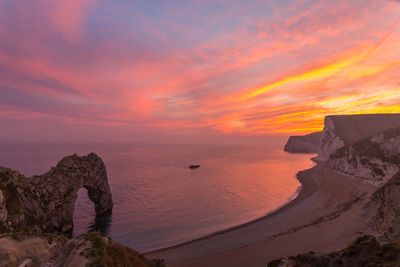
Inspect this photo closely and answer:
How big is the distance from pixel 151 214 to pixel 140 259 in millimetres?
40198

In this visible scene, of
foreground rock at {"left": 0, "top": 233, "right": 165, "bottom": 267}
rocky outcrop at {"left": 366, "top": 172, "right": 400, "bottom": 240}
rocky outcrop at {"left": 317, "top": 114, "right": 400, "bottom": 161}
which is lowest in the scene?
rocky outcrop at {"left": 366, "top": 172, "right": 400, "bottom": 240}

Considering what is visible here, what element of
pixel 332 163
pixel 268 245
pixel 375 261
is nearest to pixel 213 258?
pixel 268 245

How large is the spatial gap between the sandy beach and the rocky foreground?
51.9 feet

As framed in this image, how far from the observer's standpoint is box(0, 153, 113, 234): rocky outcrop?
43000 millimetres

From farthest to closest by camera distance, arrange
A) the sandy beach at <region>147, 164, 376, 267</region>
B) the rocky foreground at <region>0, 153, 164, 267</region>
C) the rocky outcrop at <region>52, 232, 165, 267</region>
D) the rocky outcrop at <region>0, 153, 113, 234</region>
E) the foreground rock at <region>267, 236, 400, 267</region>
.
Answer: the rocky outcrop at <region>0, 153, 113, 234</region> → the sandy beach at <region>147, 164, 376, 267</region> → the rocky foreground at <region>0, 153, 164, 267</region> → the rocky outcrop at <region>52, 232, 165, 267</region> → the foreground rock at <region>267, 236, 400, 267</region>

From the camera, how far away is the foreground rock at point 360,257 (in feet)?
47.7

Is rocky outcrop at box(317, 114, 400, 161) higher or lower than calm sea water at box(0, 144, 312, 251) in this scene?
higher

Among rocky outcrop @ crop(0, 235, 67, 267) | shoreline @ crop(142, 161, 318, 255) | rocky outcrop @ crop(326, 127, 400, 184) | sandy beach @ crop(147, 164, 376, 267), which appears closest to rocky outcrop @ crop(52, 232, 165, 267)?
rocky outcrop @ crop(0, 235, 67, 267)

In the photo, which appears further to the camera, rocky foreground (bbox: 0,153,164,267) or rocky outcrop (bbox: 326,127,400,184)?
rocky outcrop (bbox: 326,127,400,184)

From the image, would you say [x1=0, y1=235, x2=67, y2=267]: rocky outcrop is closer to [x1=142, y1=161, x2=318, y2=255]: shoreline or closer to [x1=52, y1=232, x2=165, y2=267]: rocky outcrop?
[x1=52, y1=232, x2=165, y2=267]: rocky outcrop

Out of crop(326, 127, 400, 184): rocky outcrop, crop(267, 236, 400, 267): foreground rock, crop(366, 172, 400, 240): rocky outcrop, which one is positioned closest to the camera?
crop(267, 236, 400, 267): foreground rock

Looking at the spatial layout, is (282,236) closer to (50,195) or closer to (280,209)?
(280,209)

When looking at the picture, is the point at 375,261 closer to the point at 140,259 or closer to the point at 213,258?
the point at 140,259

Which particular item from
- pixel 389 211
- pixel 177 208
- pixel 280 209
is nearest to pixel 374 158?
pixel 280 209
